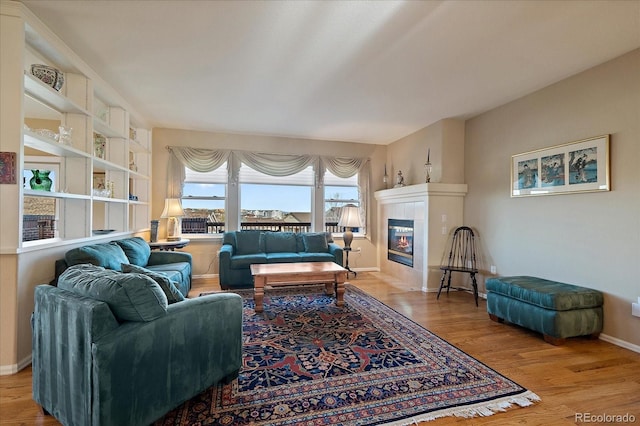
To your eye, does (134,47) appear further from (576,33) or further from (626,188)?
(626,188)

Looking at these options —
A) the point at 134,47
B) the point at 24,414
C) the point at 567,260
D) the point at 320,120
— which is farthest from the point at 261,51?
the point at 567,260

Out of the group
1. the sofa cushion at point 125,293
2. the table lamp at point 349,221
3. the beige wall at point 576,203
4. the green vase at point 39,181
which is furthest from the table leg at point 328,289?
the green vase at point 39,181

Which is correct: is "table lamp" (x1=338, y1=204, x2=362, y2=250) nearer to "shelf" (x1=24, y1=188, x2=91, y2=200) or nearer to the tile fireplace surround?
the tile fireplace surround

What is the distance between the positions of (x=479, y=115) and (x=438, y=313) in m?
2.96

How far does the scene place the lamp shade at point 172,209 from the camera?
4.90 m

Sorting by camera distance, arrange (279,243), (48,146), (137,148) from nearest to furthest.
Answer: (48,146) → (137,148) → (279,243)

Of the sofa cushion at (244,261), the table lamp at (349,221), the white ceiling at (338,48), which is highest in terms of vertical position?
the white ceiling at (338,48)

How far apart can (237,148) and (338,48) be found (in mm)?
3411

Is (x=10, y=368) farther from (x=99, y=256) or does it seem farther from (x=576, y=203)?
(x=576, y=203)

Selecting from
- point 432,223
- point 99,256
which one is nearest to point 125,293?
point 99,256

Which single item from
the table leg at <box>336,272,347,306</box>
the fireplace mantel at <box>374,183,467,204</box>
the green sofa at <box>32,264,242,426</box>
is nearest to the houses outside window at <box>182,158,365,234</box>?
the fireplace mantel at <box>374,183,467,204</box>

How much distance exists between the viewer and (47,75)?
2.63m

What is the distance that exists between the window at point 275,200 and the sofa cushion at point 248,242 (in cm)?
71

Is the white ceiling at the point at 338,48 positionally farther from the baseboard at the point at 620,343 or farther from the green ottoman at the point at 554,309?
the baseboard at the point at 620,343
